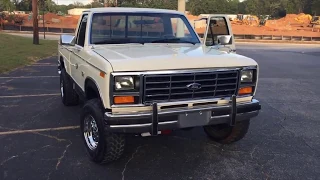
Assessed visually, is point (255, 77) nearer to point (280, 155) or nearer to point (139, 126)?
point (280, 155)

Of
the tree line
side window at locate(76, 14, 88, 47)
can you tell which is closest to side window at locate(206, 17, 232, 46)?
side window at locate(76, 14, 88, 47)

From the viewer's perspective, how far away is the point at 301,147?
500 cm

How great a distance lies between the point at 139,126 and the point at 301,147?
9.07 ft

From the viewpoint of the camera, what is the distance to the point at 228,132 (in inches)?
191

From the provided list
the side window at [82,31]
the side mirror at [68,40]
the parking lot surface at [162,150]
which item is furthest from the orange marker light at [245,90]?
the side mirror at [68,40]

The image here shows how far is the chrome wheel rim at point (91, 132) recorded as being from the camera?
428cm

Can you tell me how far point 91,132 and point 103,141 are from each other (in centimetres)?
54

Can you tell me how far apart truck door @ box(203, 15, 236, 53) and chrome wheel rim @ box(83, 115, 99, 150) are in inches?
92.9

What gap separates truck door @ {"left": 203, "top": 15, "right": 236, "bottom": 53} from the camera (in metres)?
5.59

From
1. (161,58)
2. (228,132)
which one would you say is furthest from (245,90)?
(161,58)

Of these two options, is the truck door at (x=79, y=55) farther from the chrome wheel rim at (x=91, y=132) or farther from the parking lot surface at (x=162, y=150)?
the parking lot surface at (x=162, y=150)

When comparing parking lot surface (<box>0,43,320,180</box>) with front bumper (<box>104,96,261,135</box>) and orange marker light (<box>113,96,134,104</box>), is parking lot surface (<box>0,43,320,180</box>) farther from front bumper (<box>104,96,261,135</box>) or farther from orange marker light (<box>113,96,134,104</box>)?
orange marker light (<box>113,96,134,104</box>)

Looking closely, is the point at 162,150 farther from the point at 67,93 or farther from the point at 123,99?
the point at 67,93

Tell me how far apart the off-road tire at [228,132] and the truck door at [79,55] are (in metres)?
2.10
